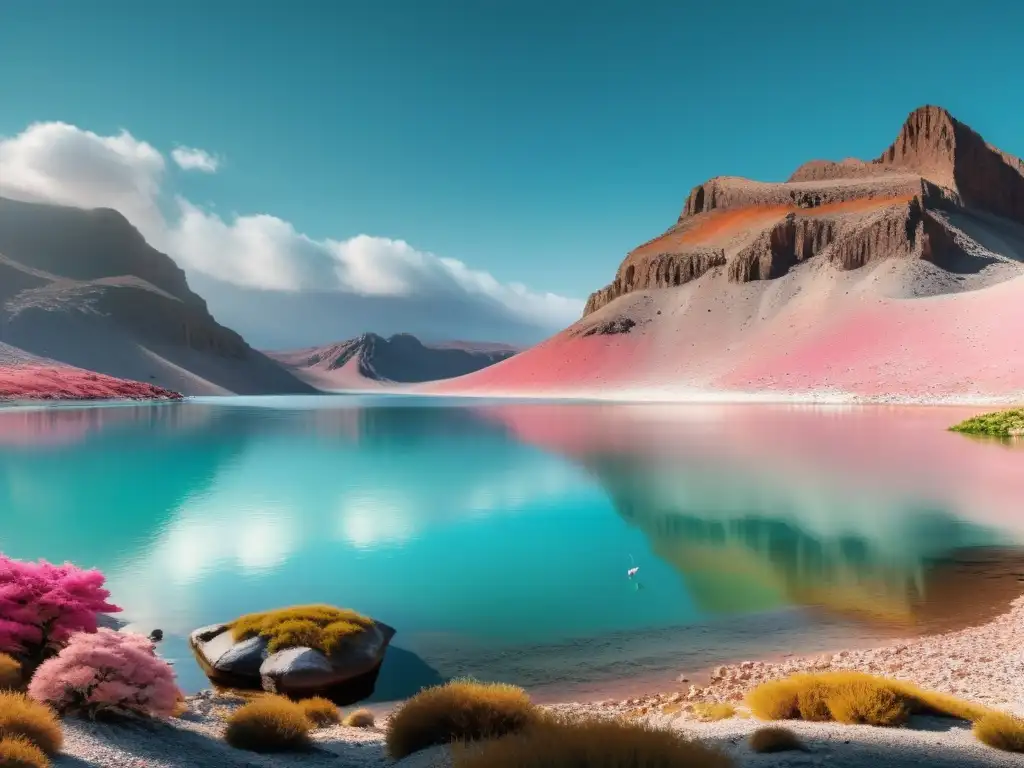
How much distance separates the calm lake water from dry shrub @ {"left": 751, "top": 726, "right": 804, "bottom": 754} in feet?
11.8

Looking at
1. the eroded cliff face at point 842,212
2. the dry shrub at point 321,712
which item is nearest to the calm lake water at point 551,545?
the dry shrub at point 321,712

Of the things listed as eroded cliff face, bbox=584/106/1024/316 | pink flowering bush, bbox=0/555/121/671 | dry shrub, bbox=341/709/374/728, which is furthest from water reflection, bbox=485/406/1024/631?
eroded cliff face, bbox=584/106/1024/316

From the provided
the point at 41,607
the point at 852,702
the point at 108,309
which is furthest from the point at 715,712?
the point at 108,309

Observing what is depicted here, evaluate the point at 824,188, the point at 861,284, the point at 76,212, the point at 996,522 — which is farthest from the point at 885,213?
the point at 76,212

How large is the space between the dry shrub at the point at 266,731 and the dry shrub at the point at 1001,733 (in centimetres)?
550

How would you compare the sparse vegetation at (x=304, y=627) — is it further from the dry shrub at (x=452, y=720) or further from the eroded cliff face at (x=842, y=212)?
the eroded cliff face at (x=842, y=212)

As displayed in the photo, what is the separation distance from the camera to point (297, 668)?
8.45m

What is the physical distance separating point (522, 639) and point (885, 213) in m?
135

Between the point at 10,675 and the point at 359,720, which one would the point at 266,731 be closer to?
the point at 359,720

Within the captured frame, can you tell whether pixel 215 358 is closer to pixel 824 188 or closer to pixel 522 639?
pixel 824 188

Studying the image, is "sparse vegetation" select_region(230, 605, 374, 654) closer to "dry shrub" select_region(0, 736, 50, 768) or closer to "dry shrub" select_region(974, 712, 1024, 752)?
"dry shrub" select_region(0, 736, 50, 768)

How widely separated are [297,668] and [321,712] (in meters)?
1.17

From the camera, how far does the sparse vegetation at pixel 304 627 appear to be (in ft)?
29.2

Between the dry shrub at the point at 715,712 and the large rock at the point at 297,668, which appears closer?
the dry shrub at the point at 715,712
